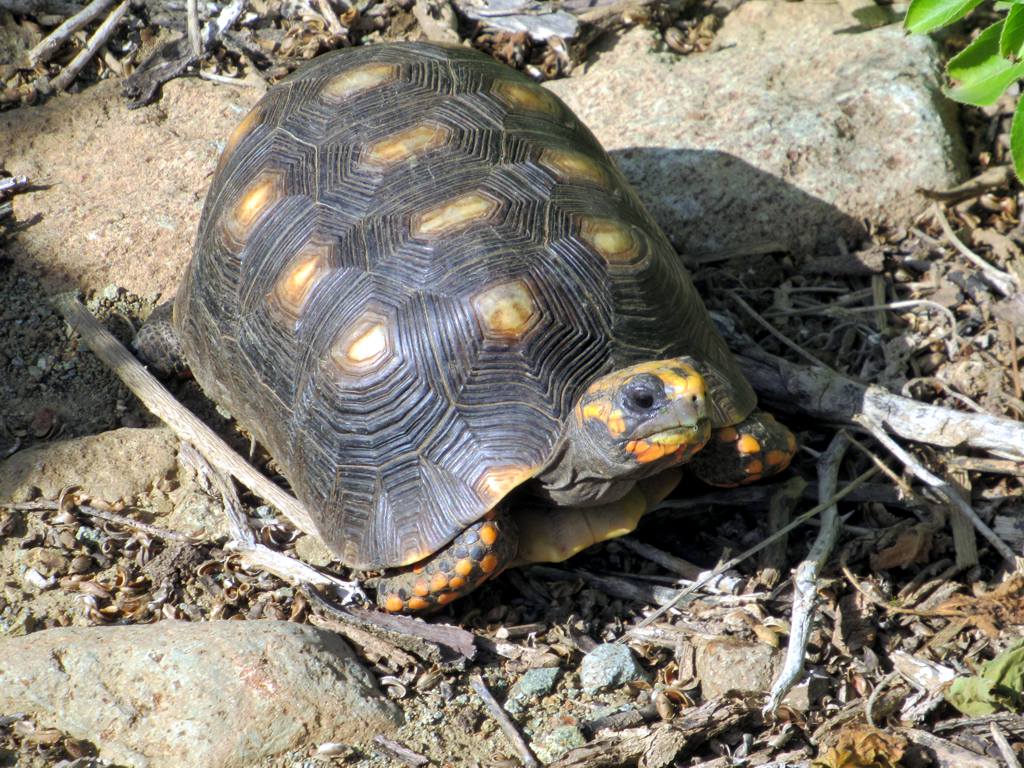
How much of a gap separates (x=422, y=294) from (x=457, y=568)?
2.93 feet

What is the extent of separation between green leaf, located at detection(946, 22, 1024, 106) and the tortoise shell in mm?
1220

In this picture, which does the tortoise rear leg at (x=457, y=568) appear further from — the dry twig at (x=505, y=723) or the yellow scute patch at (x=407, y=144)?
the yellow scute patch at (x=407, y=144)

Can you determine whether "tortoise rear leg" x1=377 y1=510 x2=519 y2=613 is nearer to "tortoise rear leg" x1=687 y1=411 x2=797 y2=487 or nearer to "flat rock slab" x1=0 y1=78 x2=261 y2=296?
"tortoise rear leg" x1=687 y1=411 x2=797 y2=487

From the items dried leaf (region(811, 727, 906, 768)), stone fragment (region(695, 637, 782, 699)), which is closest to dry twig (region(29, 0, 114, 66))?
stone fragment (region(695, 637, 782, 699))

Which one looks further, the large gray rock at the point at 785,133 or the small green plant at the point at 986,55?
the large gray rock at the point at 785,133

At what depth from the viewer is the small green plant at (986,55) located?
11.2 ft

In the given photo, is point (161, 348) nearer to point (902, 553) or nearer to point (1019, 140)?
point (902, 553)

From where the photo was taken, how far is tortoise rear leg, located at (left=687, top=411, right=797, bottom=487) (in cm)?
353

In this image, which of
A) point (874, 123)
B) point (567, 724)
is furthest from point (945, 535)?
point (874, 123)

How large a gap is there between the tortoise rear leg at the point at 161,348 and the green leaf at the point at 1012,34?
337cm

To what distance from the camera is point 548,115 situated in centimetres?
393

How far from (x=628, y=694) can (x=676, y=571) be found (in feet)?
1.73

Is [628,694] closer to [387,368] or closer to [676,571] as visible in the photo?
[676,571]

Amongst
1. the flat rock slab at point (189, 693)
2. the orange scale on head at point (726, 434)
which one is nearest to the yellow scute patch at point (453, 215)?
the orange scale on head at point (726, 434)
